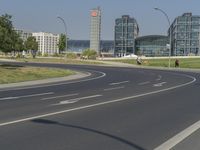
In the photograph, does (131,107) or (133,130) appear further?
(131,107)

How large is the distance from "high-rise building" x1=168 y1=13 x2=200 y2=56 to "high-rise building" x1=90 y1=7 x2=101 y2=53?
38.0m

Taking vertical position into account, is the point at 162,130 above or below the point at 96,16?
below

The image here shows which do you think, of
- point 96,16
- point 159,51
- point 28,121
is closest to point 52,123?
point 28,121

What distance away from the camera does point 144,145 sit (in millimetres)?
9797

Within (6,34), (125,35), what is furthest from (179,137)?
(125,35)

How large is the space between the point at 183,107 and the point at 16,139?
8.38m

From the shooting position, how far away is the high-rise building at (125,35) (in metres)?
159

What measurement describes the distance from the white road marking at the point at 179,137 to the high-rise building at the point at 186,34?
126106 millimetres

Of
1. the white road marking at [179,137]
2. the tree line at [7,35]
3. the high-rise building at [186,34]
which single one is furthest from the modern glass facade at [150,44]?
the white road marking at [179,137]

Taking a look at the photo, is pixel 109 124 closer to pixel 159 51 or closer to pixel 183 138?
pixel 183 138

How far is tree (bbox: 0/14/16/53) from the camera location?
141 feet

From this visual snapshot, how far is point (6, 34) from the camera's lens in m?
43.2

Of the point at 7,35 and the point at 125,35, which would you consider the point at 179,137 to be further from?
the point at 125,35

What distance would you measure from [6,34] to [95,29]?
139 metres
